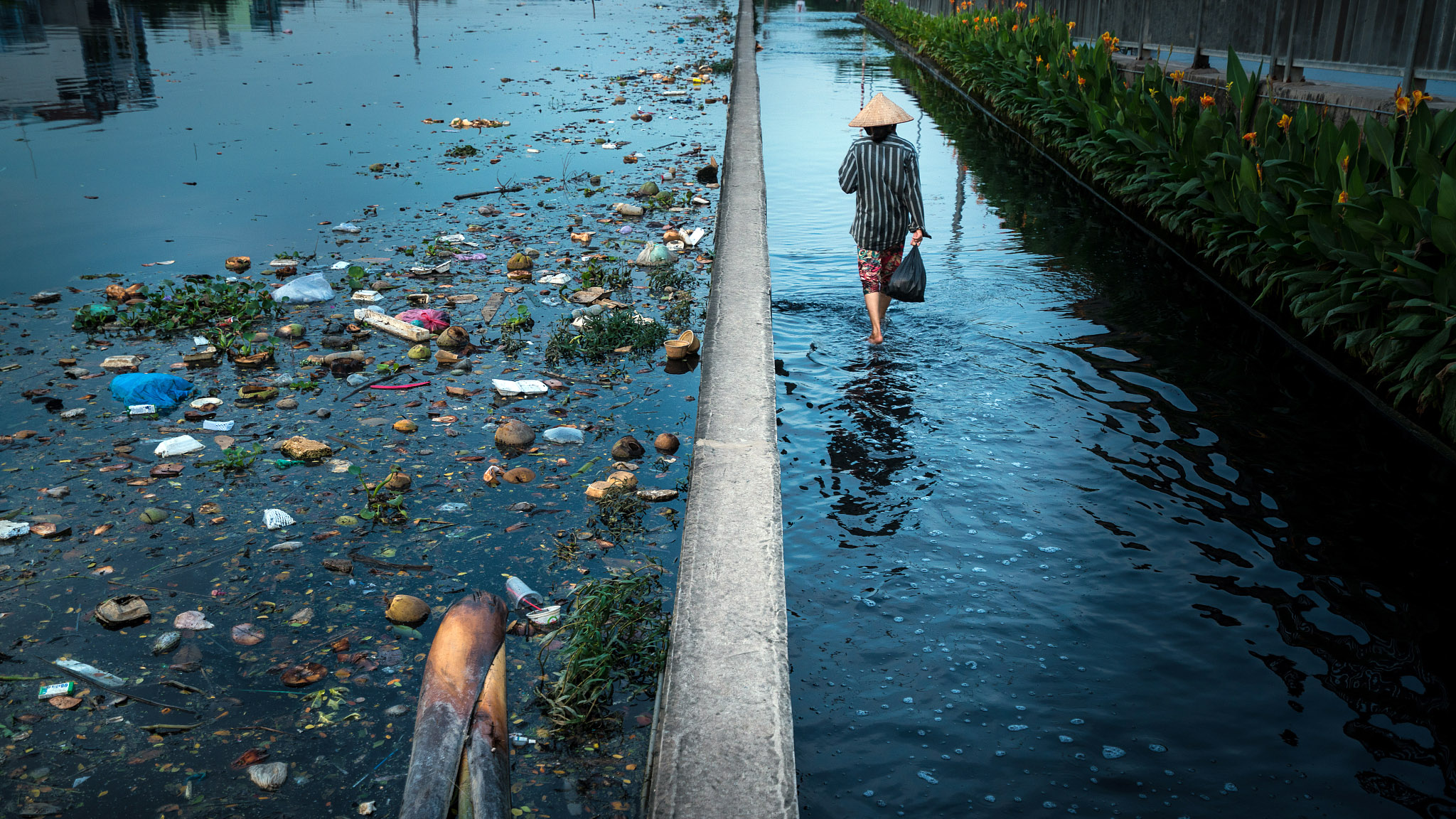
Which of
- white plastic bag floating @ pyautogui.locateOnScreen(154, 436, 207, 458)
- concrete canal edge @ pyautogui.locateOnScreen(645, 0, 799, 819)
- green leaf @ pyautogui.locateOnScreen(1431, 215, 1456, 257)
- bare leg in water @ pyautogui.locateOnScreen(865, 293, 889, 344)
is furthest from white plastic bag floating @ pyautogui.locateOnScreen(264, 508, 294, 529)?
green leaf @ pyautogui.locateOnScreen(1431, 215, 1456, 257)

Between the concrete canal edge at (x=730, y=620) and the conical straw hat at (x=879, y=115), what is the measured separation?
1564 mm

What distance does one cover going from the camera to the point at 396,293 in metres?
6.78

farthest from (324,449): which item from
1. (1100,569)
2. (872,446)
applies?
(1100,569)

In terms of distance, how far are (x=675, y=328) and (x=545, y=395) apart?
1.25 m

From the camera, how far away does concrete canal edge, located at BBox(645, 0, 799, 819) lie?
2.59m

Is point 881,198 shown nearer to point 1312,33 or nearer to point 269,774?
point 269,774

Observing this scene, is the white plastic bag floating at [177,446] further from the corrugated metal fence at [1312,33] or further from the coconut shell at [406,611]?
the corrugated metal fence at [1312,33]

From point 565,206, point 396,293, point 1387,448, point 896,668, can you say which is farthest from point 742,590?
point 565,206

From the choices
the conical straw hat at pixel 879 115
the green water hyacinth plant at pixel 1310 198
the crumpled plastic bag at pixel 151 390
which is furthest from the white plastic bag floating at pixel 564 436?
the green water hyacinth plant at pixel 1310 198

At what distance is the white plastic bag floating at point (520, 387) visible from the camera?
533 cm

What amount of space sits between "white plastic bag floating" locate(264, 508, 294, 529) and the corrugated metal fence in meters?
7.86

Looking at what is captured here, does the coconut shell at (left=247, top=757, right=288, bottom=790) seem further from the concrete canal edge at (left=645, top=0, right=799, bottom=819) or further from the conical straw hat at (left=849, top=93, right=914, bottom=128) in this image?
the conical straw hat at (left=849, top=93, right=914, bottom=128)

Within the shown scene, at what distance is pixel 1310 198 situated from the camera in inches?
237

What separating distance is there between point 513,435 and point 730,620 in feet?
6.50
